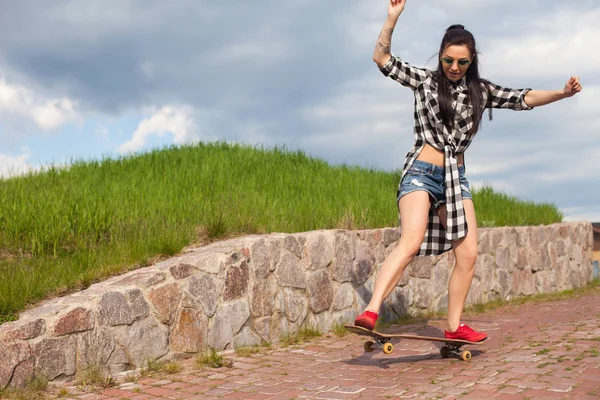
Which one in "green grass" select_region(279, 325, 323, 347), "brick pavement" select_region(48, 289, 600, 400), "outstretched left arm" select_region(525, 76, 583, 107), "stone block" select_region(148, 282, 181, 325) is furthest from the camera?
"green grass" select_region(279, 325, 323, 347)

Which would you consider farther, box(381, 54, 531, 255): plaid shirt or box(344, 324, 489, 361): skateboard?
box(381, 54, 531, 255): plaid shirt

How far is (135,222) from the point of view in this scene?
7273mm

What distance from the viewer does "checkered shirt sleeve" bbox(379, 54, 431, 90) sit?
17.2ft

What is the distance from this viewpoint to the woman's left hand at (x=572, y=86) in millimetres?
5337

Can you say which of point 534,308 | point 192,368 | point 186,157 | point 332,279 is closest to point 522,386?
point 192,368

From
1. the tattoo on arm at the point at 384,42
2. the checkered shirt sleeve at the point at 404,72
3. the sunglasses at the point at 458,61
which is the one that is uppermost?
the tattoo on arm at the point at 384,42

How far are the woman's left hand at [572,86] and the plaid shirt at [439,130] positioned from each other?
0.77 meters

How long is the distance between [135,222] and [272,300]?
167 cm

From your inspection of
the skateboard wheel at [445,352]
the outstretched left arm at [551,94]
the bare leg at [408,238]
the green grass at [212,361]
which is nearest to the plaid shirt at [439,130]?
the bare leg at [408,238]

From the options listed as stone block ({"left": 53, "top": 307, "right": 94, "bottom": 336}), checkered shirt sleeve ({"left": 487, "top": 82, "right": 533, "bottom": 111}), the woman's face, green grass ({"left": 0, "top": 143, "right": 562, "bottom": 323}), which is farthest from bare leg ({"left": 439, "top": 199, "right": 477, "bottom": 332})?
stone block ({"left": 53, "top": 307, "right": 94, "bottom": 336})

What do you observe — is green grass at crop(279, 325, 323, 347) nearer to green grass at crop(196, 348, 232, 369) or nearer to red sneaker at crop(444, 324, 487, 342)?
green grass at crop(196, 348, 232, 369)

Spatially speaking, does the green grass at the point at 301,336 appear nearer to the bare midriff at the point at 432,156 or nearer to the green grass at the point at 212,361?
the green grass at the point at 212,361

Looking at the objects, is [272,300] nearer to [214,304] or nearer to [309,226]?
[214,304]

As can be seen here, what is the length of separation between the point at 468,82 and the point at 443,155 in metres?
0.64
